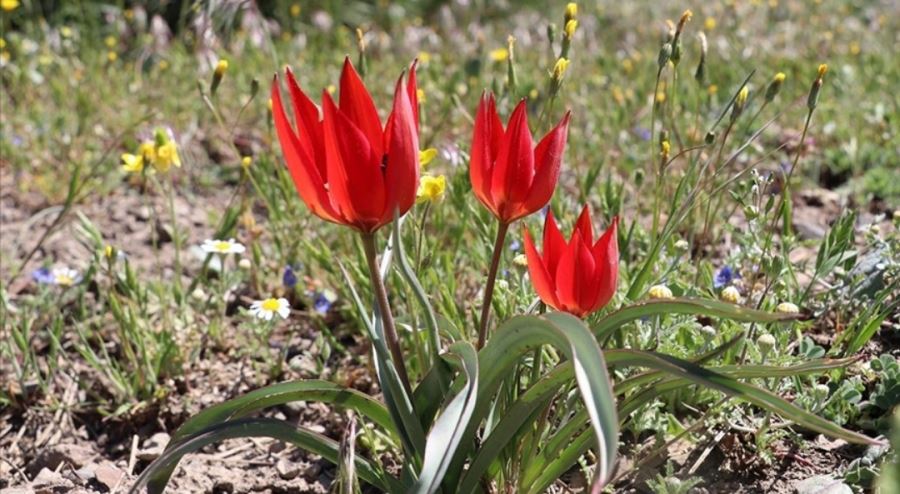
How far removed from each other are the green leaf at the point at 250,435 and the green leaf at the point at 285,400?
33mm

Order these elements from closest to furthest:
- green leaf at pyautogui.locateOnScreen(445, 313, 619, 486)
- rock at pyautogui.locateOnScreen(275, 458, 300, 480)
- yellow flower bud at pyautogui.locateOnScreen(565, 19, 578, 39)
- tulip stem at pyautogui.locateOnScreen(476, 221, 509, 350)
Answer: green leaf at pyautogui.locateOnScreen(445, 313, 619, 486) → tulip stem at pyautogui.locateOnScreen(476, 221, 509, 350) → yellow flower bud at pyautogui.locateOnScreen(565, 19, 578, 39) → rock at pyautogui.locateOnScreen(275, 458, 300, 480)

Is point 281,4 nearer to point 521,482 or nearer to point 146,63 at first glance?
point 146,63

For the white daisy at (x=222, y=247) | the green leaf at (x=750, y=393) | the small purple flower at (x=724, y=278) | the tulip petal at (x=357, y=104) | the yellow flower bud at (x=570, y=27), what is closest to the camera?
the green leaf at (x=750, y=393)

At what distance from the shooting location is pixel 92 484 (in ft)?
6.66

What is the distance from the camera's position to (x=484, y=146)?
146 cm

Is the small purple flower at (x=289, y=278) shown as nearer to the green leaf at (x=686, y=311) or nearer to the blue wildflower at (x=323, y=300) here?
the blue wildflower at (x=323, y=300)

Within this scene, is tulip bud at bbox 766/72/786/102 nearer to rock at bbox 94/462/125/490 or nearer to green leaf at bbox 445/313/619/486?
green leaf at bbox 445/313/619/486

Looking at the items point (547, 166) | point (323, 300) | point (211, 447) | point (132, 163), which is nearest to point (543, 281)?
point (547, 166)

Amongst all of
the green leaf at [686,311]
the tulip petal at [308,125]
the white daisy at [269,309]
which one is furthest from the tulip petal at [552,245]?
the white daisy at [269,309]

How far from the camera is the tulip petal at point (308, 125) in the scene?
1.40 metres

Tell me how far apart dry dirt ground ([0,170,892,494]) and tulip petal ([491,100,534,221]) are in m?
0.60

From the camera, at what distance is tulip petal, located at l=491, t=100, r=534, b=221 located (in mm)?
1427

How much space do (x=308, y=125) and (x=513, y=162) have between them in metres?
0.29

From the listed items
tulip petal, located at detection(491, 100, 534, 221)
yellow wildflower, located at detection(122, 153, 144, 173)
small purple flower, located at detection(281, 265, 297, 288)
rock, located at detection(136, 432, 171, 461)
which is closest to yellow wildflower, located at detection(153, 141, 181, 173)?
yellow wildflower, located at detection(122, 153, 144, 173)
